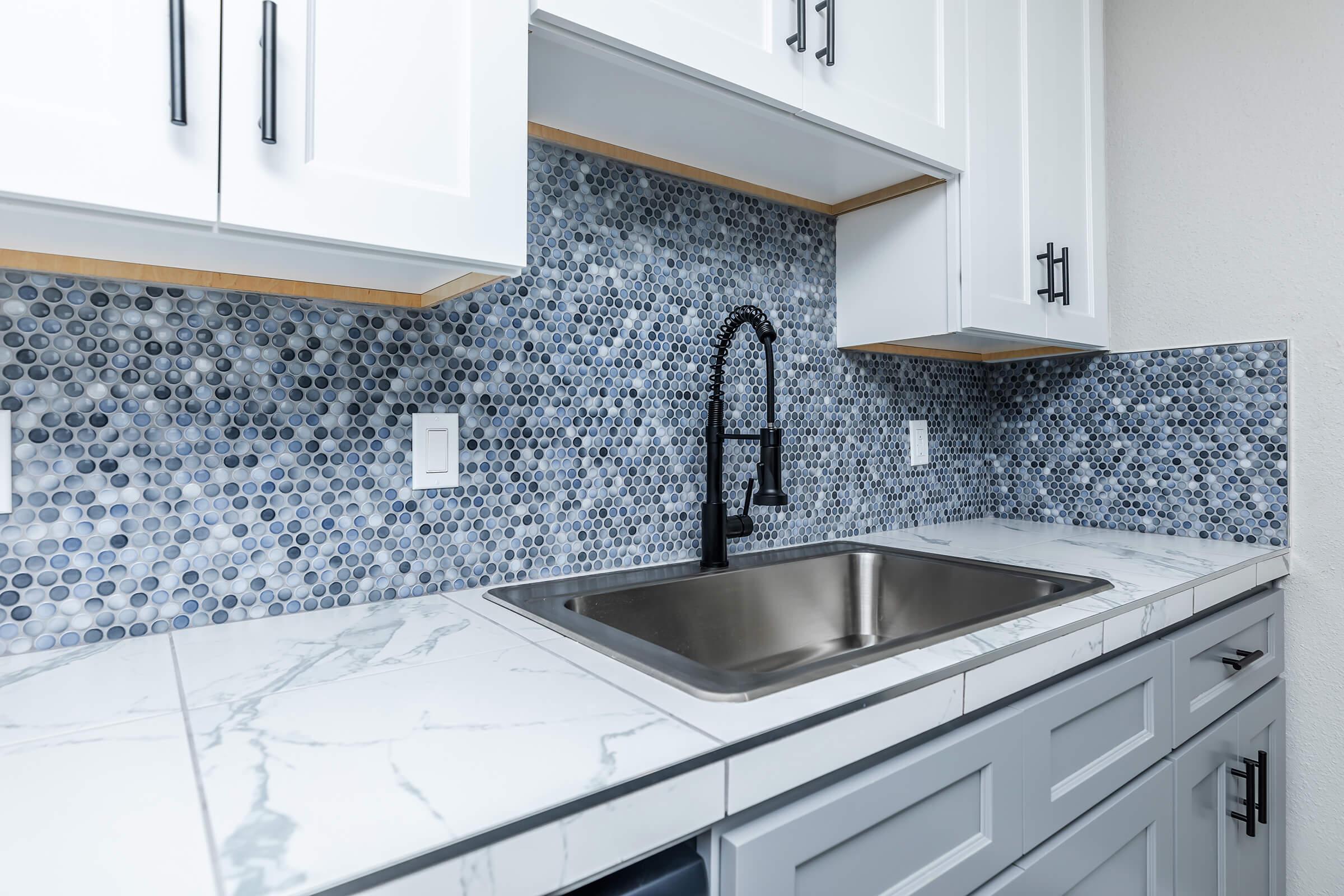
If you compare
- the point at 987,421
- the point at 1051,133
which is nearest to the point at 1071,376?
the point at 987,421

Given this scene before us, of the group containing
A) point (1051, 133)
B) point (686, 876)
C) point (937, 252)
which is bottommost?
point (686, 876)

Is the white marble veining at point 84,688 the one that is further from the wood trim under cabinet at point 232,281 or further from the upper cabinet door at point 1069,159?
the upper cabinet door at point 1069,159

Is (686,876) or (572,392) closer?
(686,876)

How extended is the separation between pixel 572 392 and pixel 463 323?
8.7 inches

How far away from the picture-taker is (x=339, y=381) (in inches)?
41.0

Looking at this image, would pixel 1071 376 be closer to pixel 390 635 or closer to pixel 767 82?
pixel 767 82

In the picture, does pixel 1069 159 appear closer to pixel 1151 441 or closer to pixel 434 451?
pixel 1151 441

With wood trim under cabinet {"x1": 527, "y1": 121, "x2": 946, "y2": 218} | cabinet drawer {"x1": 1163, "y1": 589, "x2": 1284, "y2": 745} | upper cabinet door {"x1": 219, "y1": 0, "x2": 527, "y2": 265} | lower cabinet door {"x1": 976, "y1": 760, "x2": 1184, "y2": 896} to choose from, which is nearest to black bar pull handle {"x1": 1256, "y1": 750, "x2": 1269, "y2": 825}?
cabinet drawer {"x1": 1163, "y1": 589, "x2": 1284, "y2": 745}

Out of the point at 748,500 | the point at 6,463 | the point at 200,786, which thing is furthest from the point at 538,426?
the point at 200,786

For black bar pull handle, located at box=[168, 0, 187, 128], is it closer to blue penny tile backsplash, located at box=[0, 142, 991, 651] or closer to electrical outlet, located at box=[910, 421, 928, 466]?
blue penny tile backsplash, located at box=[0, 142, 991, 651]

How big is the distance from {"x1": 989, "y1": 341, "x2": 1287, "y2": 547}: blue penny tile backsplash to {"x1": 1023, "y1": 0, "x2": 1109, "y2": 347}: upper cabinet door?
0.56 ft

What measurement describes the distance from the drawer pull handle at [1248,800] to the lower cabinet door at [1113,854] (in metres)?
0.31

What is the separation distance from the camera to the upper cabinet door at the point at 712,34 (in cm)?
91

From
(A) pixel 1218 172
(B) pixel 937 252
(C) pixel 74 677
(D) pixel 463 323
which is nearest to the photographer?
(C) pixel 74 677
